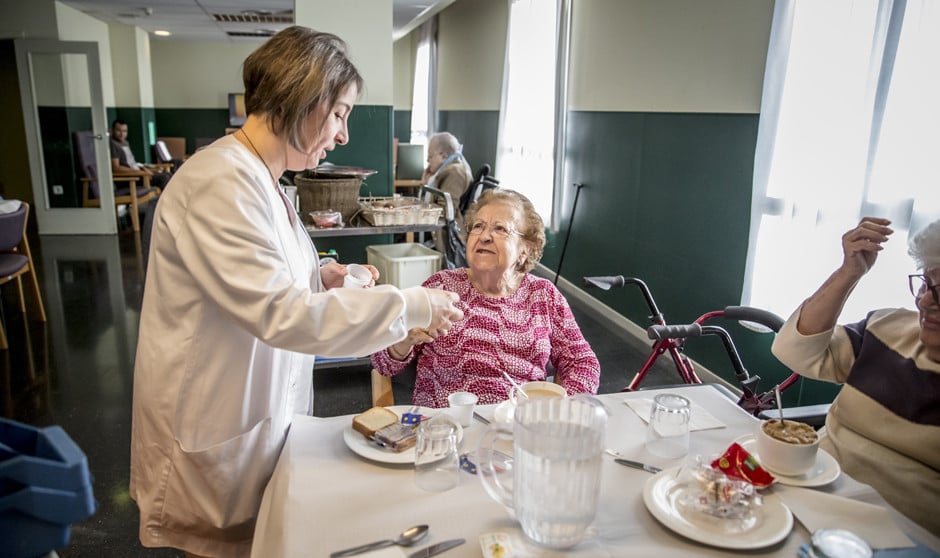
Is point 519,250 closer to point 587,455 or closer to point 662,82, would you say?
point 587,455

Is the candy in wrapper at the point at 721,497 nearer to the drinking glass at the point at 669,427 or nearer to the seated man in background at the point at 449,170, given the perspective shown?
the drinking glass at the point at 669,427

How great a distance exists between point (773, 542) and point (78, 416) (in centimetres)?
313

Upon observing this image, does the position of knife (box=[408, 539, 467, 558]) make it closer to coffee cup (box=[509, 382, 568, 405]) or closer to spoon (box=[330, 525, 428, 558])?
spoon (box=[330, 525, 428, 558])

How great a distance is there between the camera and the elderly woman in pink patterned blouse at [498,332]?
1.84 m

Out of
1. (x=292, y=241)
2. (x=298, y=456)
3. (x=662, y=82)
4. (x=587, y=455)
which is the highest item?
(x=662, y=82)

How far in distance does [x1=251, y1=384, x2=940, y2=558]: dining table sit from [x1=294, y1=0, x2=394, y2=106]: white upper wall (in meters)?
3.31

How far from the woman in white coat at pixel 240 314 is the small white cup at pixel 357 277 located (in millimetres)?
266

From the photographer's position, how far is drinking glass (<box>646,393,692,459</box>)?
1.22m

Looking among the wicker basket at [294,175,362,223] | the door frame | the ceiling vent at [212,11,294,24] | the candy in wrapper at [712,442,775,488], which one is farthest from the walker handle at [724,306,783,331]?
the ceiling vent at [212,11,294,24]

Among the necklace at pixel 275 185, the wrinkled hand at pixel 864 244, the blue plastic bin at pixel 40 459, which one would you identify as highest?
the necklace at pixel 275 185

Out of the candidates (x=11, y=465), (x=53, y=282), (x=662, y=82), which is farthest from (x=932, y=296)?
(x=53, y=282)

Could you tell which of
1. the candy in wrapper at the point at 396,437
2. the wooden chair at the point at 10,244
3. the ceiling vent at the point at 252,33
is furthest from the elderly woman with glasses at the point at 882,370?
the ceiling vent at the point at 252,33

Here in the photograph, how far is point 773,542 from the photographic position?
942mm

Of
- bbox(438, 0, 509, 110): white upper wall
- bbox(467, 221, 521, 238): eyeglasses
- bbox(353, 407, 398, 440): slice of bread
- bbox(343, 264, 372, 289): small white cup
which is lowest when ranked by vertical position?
bbox(353, 407, 398, 440): slice of bread
